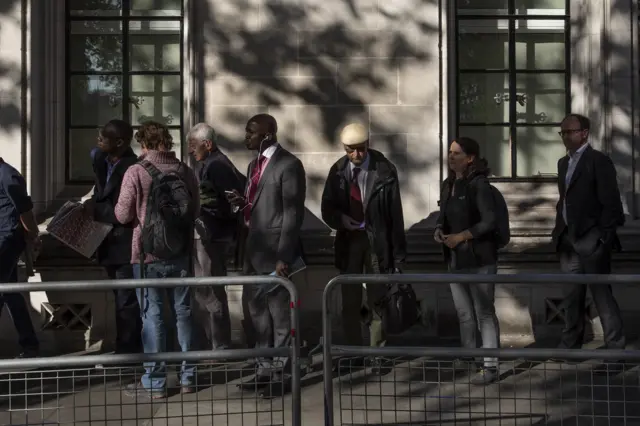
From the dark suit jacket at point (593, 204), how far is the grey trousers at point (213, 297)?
2.69 metres

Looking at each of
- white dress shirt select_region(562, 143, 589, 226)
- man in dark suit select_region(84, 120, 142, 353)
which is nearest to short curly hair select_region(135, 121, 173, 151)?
man in dark suit select_region(84, 120, 142, 353)

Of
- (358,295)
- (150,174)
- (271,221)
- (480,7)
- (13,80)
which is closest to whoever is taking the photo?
(150,174)

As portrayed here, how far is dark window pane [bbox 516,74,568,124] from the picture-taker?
11195mm

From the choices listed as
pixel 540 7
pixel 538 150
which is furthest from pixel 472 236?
pixel 540 7

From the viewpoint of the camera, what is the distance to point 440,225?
9055 millimetres

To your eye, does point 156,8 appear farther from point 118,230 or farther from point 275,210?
point 275,210

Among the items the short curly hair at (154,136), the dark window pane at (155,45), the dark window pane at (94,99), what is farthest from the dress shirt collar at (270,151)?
the dark window pane at (94,99)

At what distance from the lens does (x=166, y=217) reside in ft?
27.5

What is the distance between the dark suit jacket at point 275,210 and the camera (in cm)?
865

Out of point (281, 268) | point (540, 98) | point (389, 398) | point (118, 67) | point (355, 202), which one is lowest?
point (389, 398)

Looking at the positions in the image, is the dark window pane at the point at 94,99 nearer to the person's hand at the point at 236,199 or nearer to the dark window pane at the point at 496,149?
the person's hand at the point at 236,199

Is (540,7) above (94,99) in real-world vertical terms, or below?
above

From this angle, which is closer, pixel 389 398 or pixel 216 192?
pixel 389 398

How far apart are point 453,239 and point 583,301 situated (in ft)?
4.59
